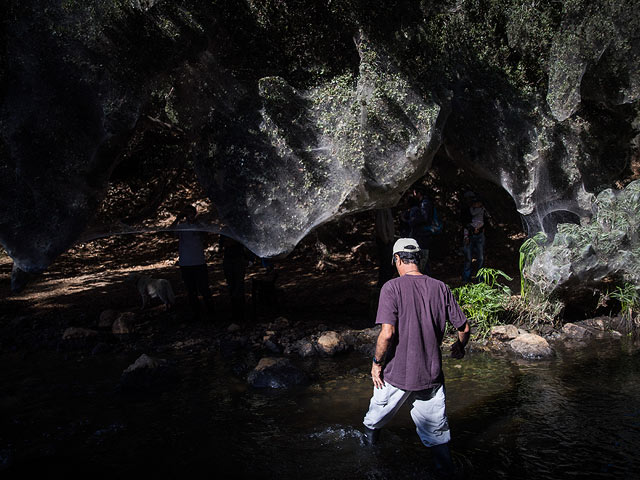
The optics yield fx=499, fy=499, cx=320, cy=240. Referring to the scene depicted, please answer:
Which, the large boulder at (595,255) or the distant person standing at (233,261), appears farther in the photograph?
the distant person standing at (233,261)

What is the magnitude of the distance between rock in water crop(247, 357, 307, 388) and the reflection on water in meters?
0.13

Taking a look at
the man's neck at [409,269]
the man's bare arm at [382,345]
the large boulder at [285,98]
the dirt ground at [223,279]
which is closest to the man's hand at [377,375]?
the man's bare arm at [382,345]

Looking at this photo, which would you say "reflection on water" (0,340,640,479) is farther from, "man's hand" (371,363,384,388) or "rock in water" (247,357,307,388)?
"man's hand" (371,363,384,388)

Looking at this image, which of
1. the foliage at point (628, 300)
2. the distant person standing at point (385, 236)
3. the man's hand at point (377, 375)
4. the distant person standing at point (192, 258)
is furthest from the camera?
the distant person standing at point (385, 236)

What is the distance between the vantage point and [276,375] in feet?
18.3

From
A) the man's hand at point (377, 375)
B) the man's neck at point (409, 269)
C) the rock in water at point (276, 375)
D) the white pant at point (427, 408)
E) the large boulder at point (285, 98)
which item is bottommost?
the rock in water at point (276, 375)

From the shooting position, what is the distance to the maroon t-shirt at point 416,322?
3410 mm

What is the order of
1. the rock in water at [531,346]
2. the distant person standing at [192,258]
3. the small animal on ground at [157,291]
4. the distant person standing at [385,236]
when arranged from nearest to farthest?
the rock in water at [531,346]
the distant person standing at [192,258]
the distant person standing at [385,236]
the small animal on ground at [157,291]

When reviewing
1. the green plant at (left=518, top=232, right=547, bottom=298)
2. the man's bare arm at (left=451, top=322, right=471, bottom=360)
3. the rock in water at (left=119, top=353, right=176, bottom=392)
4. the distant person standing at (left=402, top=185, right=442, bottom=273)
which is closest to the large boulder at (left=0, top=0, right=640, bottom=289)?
the green plant at (left=518, top=232, right=547, bottom=298)

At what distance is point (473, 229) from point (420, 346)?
5586 mm

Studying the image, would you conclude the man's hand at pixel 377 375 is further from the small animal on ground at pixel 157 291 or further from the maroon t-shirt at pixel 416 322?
the small animal on ground at pixel 157 291

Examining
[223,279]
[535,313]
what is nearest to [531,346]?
[535,313]

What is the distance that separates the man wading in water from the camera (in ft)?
11.2

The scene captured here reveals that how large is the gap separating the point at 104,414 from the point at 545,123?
685 centimetres
